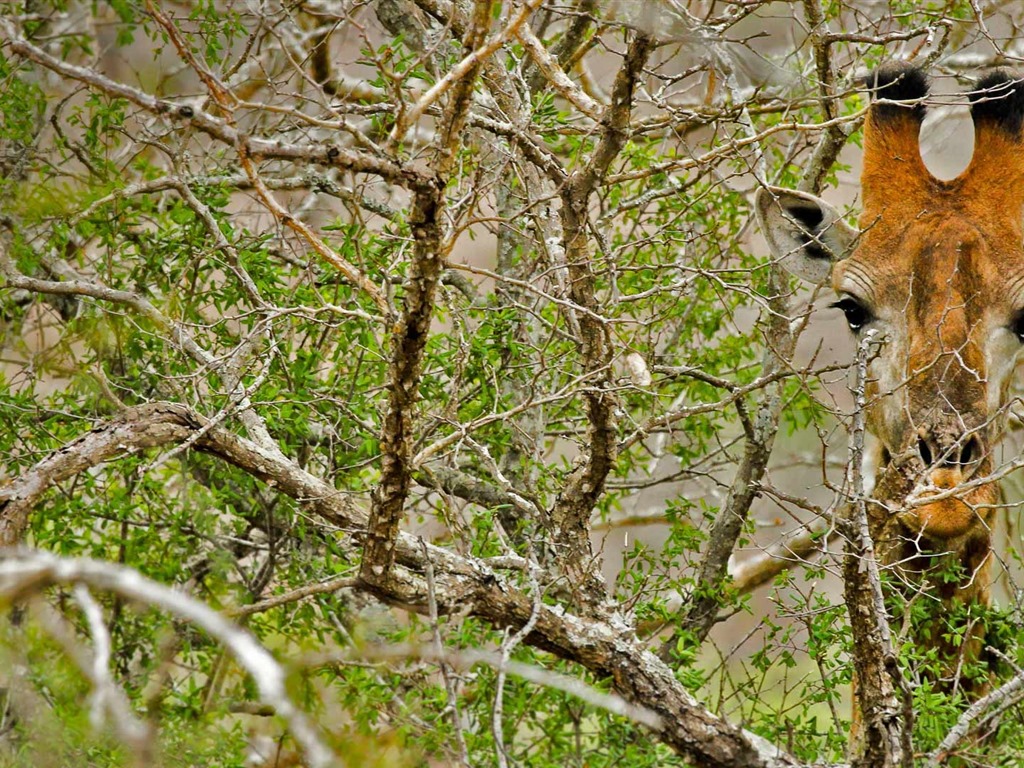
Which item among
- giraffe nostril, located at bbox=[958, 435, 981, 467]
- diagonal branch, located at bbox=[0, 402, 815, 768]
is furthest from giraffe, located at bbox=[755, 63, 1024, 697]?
diagonal branch, located at bbox=[0, 402, 815, 768]

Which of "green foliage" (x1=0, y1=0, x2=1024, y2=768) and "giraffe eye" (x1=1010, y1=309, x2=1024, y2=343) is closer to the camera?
"green foliage" (x1=0, y1=0, x2=1024, y2=768)

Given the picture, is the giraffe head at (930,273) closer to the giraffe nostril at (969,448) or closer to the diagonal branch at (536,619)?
the giraffe nostril at (969,448)

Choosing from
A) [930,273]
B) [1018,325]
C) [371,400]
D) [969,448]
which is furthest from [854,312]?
[371,400]

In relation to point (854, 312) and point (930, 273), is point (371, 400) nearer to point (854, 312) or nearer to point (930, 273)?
point (854, 312)

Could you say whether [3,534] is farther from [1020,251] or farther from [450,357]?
[1020,251]

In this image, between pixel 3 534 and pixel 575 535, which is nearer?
pixel 3 534

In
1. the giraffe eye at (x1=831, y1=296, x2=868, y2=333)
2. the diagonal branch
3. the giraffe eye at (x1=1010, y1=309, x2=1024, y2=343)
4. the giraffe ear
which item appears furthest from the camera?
the giraffe ear

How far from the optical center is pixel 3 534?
2.46m

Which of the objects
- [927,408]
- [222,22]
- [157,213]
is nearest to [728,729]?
[927,408]

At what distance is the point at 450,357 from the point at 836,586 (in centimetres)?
764

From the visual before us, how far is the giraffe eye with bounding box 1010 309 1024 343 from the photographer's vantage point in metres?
4.29

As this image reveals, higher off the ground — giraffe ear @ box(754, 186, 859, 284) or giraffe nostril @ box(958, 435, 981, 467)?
giraffe ear @ box(754, 186, 859, 284)

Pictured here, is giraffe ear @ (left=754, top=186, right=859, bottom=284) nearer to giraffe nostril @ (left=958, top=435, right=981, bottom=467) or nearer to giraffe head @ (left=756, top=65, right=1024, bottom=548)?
giraffe head @ (left=756, top=65, right=1024, bottom=548)

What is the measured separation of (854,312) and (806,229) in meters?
0.40
